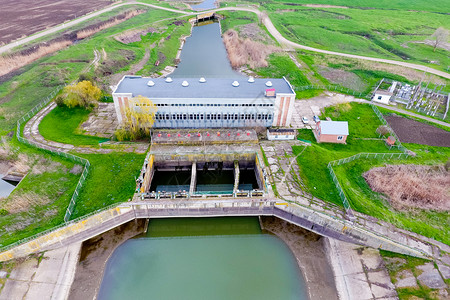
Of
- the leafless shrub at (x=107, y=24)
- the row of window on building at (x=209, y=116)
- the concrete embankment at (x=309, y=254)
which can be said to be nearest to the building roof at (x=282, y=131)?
the row of window on building at (x=209, y=116)

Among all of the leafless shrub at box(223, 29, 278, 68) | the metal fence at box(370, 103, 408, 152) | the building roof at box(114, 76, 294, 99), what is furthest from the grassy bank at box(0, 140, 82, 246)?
the leafless shrub at box(223, 29, 278, 68)

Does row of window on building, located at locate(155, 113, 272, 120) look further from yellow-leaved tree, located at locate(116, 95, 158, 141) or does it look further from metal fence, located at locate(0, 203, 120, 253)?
metal fence, located at locate(0, 203, 120, 253)

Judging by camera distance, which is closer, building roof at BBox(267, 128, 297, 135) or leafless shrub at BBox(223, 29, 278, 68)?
A: building roof at BBox(267, 128, 297, 135)

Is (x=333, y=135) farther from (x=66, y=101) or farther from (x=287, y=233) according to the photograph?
(x=66, y=101)

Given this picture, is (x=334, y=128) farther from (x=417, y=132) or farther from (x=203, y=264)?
(x=203, y=264)

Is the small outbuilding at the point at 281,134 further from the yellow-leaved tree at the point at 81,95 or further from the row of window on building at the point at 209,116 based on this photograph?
the yellow-leaved tree at the point at 81,95

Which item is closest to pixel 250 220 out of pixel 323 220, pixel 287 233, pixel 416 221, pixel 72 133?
pixel 287 233
